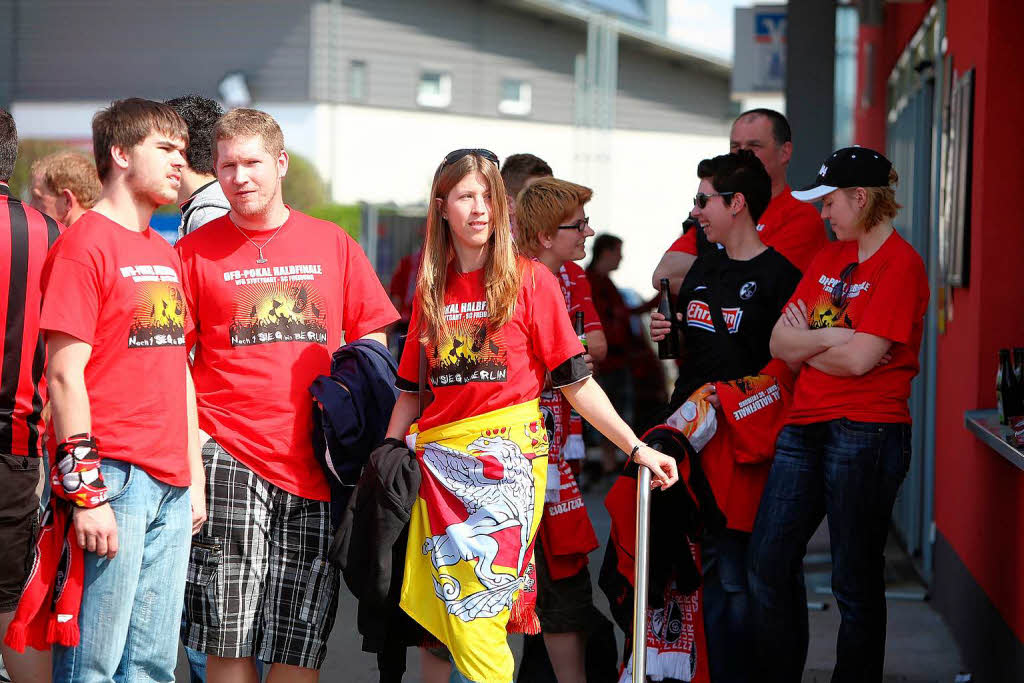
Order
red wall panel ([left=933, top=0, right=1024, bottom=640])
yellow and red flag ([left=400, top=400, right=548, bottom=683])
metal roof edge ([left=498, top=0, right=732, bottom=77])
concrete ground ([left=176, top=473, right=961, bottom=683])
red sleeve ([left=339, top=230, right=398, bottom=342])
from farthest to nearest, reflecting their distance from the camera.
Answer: metal roof edge ([left=498, top=0, right=732, bottom=77]), concrete ground ([left=176, top=473, right=961, bottom=683]), red wall panel ([left=933, top=0, right=1024, bottom=640]), red sleeve ([left=339, top=230, right=398, bottom=342]), yellow and red flag ([left=400, top=400, right=548, bottom=683])

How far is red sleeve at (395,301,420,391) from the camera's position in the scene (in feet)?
12.9

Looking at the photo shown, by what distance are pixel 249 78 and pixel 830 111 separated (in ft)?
89.0

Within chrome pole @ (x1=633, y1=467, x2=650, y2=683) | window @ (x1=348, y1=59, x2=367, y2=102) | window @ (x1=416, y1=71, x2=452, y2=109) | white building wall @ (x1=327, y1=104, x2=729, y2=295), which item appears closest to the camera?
chrome pole @ (x1=633, y1=467, x2=650, y2=683)

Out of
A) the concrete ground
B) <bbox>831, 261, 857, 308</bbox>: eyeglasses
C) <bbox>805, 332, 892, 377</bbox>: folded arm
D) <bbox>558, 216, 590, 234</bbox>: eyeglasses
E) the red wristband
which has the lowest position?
the concrete ground

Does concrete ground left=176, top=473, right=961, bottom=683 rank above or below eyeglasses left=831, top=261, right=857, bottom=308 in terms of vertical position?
below

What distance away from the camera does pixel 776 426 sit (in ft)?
15.3

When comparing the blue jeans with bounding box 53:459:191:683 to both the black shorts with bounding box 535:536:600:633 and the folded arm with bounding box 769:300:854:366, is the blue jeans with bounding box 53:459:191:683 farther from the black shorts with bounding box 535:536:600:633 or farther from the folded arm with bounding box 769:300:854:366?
the folded arm with bounding box 769:300:854:366

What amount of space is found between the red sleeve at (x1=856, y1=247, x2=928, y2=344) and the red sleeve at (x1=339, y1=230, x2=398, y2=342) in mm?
1565

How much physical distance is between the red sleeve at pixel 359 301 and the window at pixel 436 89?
101ft

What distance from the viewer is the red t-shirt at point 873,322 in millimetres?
4309

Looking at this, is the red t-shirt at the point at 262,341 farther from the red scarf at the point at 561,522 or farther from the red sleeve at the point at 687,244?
the red sleeve at the point at 687,244

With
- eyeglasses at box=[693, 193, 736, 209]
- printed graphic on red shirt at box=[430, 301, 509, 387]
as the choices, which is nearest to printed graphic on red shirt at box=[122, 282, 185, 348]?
printed graphic on red shirt at box=[430, 301, 509, 387]

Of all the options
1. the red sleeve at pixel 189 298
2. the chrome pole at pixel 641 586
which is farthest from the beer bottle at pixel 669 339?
the red sleeve at pixel 189 298

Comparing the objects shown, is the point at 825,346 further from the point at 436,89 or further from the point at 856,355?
the point at 436,89
